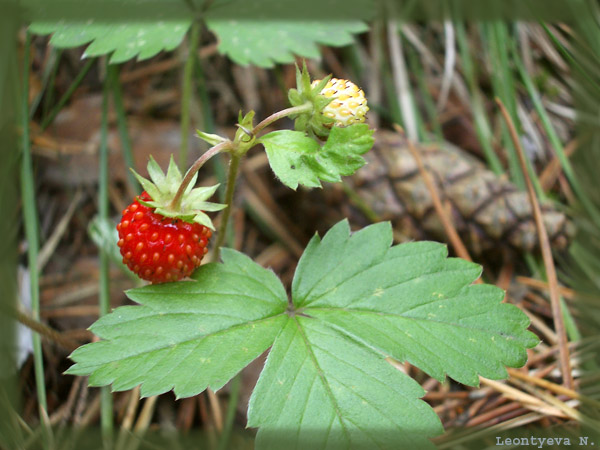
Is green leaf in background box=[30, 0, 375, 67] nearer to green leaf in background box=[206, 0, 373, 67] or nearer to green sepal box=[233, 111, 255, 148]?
green leaf in background box=[206, 0, 373, 67]

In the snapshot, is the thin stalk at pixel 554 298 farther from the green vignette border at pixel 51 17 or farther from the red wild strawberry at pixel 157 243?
the red wild strawberry at pixel 157 243

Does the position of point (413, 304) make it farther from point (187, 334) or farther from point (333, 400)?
point (187, 334)

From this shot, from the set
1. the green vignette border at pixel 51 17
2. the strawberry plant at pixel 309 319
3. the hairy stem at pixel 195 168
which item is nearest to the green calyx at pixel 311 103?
the strawberry plant at pixel 309 319

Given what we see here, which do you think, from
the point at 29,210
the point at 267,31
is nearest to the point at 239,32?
the point at 267,31

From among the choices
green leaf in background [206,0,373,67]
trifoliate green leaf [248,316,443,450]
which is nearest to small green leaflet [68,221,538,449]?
trifoliate green leaf [248,316,443,450]

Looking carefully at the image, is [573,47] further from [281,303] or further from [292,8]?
[281,303]

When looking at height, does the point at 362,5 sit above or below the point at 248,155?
above

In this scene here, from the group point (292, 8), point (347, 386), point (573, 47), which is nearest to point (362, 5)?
point (292, 8)

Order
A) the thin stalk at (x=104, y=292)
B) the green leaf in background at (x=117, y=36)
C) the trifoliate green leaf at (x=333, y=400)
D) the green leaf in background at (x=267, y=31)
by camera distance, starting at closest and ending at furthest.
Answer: the trifoliate green leaf at (x=333, y=400), the thin stalk at (x=104, y=292), the green leaf in background at (x=117, y=36), the green leaf in background at (x=267, y=31)
